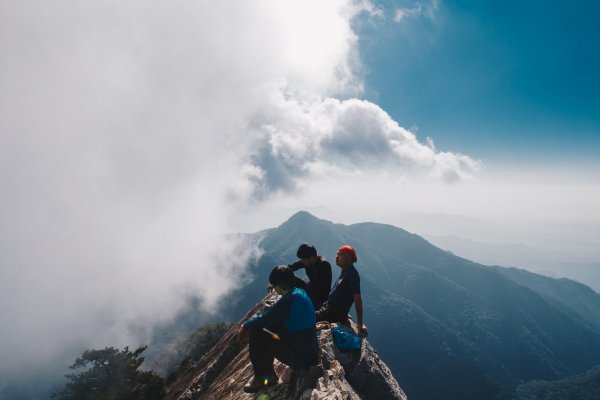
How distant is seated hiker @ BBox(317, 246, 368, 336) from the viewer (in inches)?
498

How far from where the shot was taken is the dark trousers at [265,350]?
9.70m

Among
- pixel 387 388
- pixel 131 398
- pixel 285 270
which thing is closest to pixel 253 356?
pixel 285 270

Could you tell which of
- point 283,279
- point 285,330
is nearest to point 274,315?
point 285,330

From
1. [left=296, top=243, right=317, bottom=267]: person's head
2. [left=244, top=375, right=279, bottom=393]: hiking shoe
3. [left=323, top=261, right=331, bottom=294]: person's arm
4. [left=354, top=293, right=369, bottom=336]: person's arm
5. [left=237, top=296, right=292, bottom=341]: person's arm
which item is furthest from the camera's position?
[left=323, top=261, right=331, bottom=294]: person's arm

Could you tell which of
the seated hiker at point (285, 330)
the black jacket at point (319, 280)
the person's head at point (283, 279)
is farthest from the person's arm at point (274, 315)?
the black jacket at point (319, 280)

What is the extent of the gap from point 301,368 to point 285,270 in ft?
10.2

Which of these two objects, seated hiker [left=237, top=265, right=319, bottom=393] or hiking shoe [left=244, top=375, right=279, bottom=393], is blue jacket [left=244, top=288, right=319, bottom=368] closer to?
seated hiker [left=237, top=265, right=319, bottom=393]

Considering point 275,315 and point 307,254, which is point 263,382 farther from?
point 307,254

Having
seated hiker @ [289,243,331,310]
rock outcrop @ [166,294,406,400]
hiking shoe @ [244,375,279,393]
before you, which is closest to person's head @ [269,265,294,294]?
rock outcrop @ [166,294,406,400]

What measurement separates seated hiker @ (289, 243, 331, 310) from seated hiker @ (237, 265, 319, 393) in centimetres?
490

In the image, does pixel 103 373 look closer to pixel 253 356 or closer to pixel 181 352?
pixel 181 352

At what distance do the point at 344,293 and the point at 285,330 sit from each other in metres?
4.39

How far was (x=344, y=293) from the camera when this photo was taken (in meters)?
13.2

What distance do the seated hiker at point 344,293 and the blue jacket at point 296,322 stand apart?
3.42 meters
